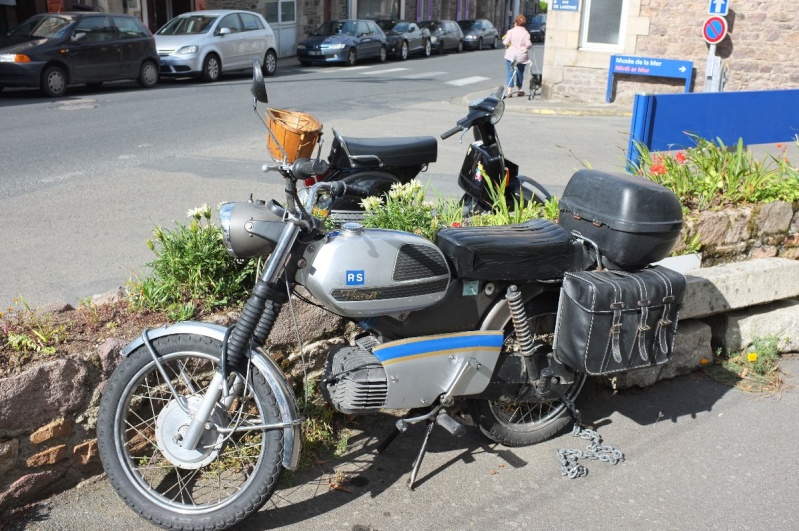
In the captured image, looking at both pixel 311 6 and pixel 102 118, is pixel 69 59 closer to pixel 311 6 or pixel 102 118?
pixel 102 118

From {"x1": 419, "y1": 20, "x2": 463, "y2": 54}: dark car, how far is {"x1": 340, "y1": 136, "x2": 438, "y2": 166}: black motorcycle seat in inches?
1095

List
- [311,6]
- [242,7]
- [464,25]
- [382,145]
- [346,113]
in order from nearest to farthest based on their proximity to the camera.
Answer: [382,145]
[346,113]
[242,7]
[311,6]
[464,25]

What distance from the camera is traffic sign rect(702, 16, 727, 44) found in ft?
53.0

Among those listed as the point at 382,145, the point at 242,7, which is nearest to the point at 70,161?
the point at 382,145

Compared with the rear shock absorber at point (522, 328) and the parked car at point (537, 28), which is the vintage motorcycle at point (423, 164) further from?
the parked car at point (537, 28)

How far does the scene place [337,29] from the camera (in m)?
27.4

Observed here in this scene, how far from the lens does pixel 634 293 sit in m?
3.77

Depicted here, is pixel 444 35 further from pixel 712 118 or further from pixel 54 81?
pixel 712 118

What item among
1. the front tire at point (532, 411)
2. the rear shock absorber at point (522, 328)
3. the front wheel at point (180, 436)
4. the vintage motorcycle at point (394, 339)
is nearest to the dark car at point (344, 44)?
the vintage motorcycle at point (394, 339)

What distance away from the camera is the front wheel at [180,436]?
3.22 m

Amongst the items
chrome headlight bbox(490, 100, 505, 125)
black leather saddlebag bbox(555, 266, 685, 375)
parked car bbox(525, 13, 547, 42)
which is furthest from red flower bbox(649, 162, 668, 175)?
parked car bbox(525, 13, 547, 42)

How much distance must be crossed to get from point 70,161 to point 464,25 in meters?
30.3

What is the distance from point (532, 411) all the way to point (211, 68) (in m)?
17.6

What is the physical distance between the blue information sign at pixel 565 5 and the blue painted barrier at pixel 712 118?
34.1ft
